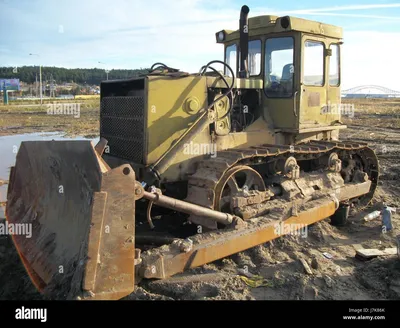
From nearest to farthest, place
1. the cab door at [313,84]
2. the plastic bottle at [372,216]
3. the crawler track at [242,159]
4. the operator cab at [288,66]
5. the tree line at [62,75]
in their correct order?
1. the crawler track at [242,159]
2. the operator cab at [288,66]
3. the cab door at [313,84]
4. the plastic bottle at [372,216]
5. the tree line at [62,75]

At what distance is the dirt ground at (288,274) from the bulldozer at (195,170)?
0.24 meters

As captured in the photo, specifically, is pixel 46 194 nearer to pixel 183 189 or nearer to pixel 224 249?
pixel 183 189

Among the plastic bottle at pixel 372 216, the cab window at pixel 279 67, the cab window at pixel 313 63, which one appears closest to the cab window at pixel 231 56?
the cab window at pixel 279 67

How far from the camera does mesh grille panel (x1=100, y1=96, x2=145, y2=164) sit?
5793 millimetres

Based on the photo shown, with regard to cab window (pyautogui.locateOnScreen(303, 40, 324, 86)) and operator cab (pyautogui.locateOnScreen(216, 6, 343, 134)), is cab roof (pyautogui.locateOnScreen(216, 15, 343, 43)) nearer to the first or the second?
operator cab (pyautogui.locateOnScreen(216, 6, 343, 134))

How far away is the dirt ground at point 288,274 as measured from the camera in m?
4.60

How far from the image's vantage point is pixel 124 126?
616 cm

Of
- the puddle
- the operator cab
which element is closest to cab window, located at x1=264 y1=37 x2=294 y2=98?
the operator cab

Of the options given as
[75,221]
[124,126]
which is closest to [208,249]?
[75,221]

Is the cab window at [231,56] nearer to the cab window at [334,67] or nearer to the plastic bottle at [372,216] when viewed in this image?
the cab window at [334,67]

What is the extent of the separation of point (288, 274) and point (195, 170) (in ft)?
6.15

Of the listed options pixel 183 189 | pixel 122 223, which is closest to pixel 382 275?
pixel 183 189

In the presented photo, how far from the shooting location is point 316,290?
4.78 metres
